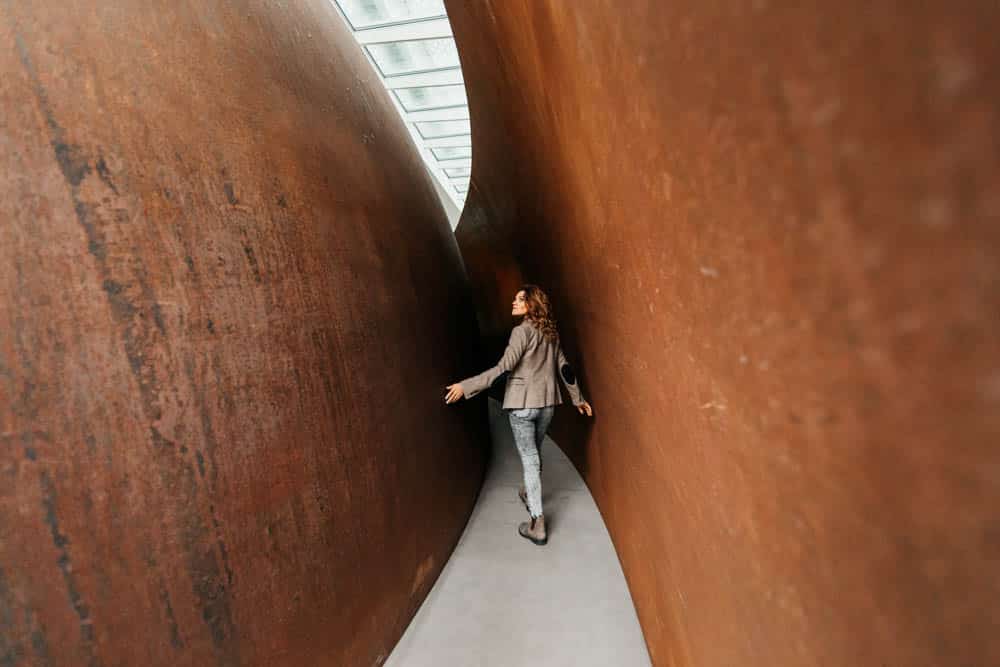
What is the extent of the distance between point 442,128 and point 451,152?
1499 millimetres

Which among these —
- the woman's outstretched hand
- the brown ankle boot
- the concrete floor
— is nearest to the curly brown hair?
the woman's outstretched hand

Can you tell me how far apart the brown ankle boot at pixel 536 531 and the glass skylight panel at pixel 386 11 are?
29.4 ft

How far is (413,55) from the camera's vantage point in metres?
10.3

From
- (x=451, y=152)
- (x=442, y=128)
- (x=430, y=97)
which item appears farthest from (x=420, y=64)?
(x=451, y=152)

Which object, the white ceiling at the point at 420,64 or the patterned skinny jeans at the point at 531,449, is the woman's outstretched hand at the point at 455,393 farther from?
the white ceiling at the point at 420,64

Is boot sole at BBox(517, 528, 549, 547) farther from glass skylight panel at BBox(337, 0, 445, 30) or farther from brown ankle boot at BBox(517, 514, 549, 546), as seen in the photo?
glass skylight panel at BBox(337, 0, 445, 30)

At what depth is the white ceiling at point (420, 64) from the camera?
8836 mm

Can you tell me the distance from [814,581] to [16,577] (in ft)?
5.01

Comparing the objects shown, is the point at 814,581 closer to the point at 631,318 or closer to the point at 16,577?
the point at 631,318

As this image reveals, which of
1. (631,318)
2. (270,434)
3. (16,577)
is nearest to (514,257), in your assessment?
(631,318)

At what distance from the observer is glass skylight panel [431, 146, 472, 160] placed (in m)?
14.5

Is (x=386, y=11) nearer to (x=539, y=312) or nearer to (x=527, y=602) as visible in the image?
(x=539, y=312)

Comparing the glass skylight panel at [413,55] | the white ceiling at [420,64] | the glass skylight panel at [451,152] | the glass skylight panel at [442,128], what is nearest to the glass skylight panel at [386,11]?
the white ceiling at [420,64]

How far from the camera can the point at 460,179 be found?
17297 millimetres
